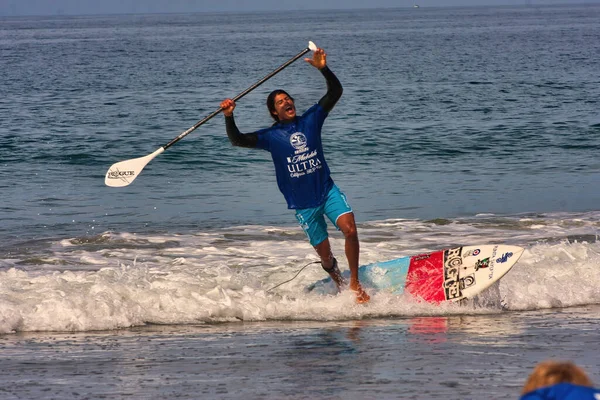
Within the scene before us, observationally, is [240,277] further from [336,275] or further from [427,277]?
[427,277]

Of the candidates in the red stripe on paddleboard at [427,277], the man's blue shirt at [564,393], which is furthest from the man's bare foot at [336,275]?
the man's blue shirt at [564,393]

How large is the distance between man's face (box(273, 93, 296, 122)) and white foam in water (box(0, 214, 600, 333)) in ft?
5.20

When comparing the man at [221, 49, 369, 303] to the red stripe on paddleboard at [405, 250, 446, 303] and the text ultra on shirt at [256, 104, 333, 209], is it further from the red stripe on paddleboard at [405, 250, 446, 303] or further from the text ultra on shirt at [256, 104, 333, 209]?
the red stripe on paddleboard at [405, 250, 446, 303]

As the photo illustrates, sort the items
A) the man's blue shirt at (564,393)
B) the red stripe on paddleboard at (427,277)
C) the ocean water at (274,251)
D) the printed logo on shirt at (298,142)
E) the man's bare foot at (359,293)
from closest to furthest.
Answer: the man's blue shirt at (564,393) < the ocean water at (274,251) < the printed logo on shirt at (298,142) < the man's bare foot at (359,293) < the red stripe on paddleboard at (427,277)

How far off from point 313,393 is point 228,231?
6638 millimetres

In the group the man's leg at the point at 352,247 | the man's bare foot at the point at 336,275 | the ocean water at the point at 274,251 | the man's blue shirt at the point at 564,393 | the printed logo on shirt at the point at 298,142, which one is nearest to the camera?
the man's blue shirt at the point at 564,393

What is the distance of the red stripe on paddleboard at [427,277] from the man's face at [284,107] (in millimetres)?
1826

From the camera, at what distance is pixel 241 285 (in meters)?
8.69

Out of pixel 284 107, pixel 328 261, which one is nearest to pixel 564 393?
pixel 284 107

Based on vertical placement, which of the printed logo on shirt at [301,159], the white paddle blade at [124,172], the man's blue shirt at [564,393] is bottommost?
the man's blue shirt at [564,393]

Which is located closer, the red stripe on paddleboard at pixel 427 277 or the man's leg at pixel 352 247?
the man's leg at pixel 352 247

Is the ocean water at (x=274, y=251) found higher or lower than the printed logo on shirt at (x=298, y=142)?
lower

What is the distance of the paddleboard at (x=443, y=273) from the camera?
7906mm

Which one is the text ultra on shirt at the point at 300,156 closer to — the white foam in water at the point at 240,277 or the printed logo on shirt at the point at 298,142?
the printed logo on shirt at the point at 298,142
